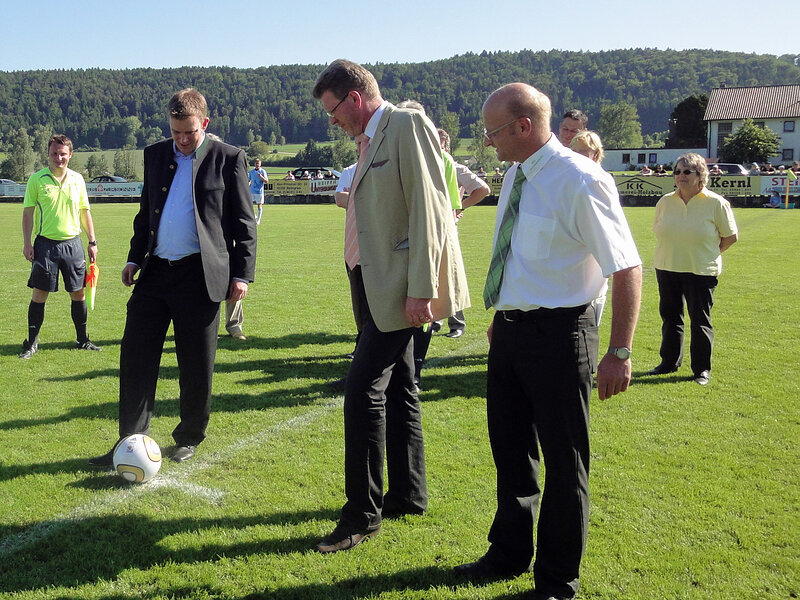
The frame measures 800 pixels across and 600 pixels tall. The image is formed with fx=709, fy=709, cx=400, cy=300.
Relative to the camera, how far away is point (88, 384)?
20.7 feet

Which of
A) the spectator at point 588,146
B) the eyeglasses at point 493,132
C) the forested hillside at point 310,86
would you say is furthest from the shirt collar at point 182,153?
the forested hillside at point 310,86

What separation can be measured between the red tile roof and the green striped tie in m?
83.9

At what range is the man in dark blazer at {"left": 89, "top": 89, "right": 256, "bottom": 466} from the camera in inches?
170

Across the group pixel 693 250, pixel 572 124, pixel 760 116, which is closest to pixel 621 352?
pixel 572 124

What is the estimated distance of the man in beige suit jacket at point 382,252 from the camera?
3.22m

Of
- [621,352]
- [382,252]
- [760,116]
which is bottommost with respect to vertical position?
[621,352]

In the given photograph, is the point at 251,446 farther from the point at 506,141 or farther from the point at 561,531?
the point at 506,141

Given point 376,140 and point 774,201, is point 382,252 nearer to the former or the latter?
point 376,140

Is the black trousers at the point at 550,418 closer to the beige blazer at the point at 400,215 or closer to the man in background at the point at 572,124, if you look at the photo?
A: the beige blazer at the point at 400,215

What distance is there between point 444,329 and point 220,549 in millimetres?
5403

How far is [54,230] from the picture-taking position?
7.23 m

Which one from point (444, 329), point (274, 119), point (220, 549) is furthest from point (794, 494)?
point (274, 119)

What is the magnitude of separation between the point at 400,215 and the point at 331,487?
70.2 inches

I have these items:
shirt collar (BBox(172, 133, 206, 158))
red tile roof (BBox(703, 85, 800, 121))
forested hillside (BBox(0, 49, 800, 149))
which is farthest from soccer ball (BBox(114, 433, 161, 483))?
forested hillside (BBox(0, 49, 800, 149))
